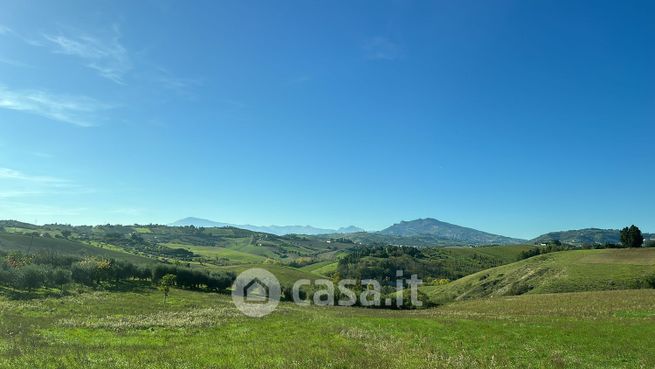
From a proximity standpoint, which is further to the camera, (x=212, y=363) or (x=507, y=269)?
(x=507, y=269)

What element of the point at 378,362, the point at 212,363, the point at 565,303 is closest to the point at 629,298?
the point at 565,303

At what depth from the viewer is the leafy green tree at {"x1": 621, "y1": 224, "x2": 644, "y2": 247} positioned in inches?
5782

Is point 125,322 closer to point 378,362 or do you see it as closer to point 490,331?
point 378,362

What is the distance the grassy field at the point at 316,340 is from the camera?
24.2 m

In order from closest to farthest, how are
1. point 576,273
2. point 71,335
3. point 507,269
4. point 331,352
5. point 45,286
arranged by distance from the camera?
point 331,352 < point 71,335 < point 45,286 < point 576,273 < point 507,269

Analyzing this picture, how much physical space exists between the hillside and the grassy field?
50349 millimetres

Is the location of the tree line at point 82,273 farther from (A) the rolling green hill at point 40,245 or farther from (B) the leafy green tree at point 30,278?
(A) the rolling green hill at point 40,245

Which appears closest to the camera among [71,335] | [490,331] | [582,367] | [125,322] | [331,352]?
[582,367]

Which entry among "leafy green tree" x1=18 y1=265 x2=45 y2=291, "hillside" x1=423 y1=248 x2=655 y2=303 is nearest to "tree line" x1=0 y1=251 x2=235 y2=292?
"leafy green tree" x1=18 y1=265 x2=45 y2=291

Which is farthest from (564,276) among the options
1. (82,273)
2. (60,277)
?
(60,277)

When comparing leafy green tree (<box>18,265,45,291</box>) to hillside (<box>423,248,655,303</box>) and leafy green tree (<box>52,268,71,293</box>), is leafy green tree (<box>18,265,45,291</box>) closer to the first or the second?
leafy green tree (<box>52,268,71,293</box>)

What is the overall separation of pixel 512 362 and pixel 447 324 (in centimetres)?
1837

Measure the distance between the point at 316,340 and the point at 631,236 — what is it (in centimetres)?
15542

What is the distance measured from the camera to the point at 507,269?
5463 inches
